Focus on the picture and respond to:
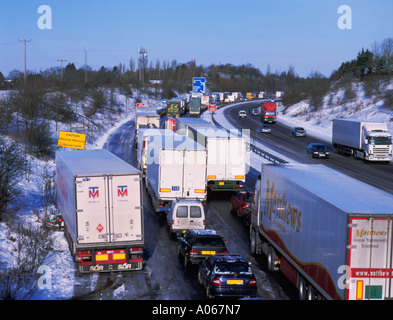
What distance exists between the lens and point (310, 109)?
10775cm

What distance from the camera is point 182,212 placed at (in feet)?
73.4

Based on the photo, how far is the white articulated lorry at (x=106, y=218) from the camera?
16.3 metres

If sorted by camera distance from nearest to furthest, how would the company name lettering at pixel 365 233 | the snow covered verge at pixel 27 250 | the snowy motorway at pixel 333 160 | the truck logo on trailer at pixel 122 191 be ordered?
1. the company name lettering at pixel 365 233
2. the snow covered verge at pixel 27 250
3. the truck logo on trailer at pixel 122 191
4. the snowy motorway at pixel 333 160

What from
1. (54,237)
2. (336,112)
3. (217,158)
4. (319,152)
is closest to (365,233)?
(54,237)

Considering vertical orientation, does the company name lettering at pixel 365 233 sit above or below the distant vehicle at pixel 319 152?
above

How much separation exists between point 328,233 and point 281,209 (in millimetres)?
4314

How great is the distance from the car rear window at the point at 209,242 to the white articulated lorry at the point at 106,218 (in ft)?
7.63

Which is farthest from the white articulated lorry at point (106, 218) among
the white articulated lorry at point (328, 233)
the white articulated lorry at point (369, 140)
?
the white articulated lorry at point (369, 140)

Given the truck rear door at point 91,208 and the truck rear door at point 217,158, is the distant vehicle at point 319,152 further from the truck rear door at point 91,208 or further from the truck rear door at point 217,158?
the truck rear door at point 91,208

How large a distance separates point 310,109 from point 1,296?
100 meters

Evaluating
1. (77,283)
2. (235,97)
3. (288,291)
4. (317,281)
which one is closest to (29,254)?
(77,283)

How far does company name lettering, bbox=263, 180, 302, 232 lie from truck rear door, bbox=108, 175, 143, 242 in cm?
455

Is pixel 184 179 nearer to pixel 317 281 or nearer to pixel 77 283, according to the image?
pixel 77 283

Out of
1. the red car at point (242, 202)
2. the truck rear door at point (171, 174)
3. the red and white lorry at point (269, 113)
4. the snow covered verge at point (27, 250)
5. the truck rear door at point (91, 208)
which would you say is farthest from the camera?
the red and white lorry at point (269, 113)
